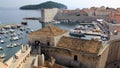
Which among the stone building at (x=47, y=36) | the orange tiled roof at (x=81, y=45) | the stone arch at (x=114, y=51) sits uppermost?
the stone building at (x=47, y=36)

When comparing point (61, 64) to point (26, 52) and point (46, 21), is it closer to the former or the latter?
point (26, 52)

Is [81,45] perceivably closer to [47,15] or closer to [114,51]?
[114,51]

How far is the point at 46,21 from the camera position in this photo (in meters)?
84.2

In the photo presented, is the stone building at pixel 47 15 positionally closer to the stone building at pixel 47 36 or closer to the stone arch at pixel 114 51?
the stone building at pixel 47 36

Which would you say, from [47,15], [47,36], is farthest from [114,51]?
[47,15]

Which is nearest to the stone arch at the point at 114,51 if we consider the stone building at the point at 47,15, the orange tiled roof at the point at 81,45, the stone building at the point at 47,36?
the orange tiled roof at the point at 81,45

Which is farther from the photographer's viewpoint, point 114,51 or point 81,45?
point 114,51

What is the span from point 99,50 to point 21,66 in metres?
9.86

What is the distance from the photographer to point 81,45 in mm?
25516

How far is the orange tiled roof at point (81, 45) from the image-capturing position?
2445 cm

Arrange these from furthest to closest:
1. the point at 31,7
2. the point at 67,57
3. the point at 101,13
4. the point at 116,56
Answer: the point at 31,7 → the point at 101,13 → the point at 116,56 → the point at 67,57

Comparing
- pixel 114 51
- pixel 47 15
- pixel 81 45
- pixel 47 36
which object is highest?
pixel 47 15

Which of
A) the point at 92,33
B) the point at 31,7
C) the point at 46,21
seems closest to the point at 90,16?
the point at 46,21

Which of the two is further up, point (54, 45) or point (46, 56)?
point (54, 45)
